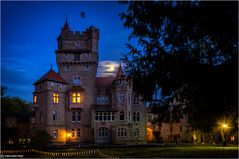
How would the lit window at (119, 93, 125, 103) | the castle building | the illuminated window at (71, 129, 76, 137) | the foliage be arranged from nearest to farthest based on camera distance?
the foliage
the castle building
the illuminated window at (71, 129, 76, 137)
the lit window at (119, 93, 125, 103)

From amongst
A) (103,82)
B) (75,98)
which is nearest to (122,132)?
(75,98)

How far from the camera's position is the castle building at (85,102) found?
48.5 meters

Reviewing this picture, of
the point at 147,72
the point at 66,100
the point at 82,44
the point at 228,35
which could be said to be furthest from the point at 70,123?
the point at 228,35

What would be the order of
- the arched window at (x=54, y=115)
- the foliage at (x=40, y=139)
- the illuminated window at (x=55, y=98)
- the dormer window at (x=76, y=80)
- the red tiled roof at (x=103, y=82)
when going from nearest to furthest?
the foliage at (x=40, y=139) < the arched window at (x=54, y=115) < the illuminated window at (x=55, y=98) < the dormer window at (x=76, y=80) < the red tiled roof at (x=103, y=82)

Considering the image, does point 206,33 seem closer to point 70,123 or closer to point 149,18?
point 149,18

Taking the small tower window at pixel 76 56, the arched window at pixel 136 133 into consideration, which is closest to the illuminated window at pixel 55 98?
the small tower window at pixel 76 56

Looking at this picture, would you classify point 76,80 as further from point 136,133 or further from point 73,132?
point 136,133

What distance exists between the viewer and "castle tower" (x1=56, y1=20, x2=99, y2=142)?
49875 millimetres

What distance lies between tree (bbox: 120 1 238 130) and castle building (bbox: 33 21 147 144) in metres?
33.6

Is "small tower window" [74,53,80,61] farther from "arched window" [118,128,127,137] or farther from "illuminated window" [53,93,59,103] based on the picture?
"arched window" [118,128,127,137]

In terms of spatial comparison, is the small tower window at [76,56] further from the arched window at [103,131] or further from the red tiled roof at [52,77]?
the arched window at [103,131]

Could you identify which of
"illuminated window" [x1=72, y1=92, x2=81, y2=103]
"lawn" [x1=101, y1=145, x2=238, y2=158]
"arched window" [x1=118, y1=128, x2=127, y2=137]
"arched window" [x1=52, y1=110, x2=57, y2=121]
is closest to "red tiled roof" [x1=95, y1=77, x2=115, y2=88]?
"illuminated window" [x1=72, y1=92, x2=81, y2=103]

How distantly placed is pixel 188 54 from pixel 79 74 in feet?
127

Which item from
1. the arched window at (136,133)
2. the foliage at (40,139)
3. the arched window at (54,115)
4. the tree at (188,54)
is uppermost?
the tree at (188,54)
